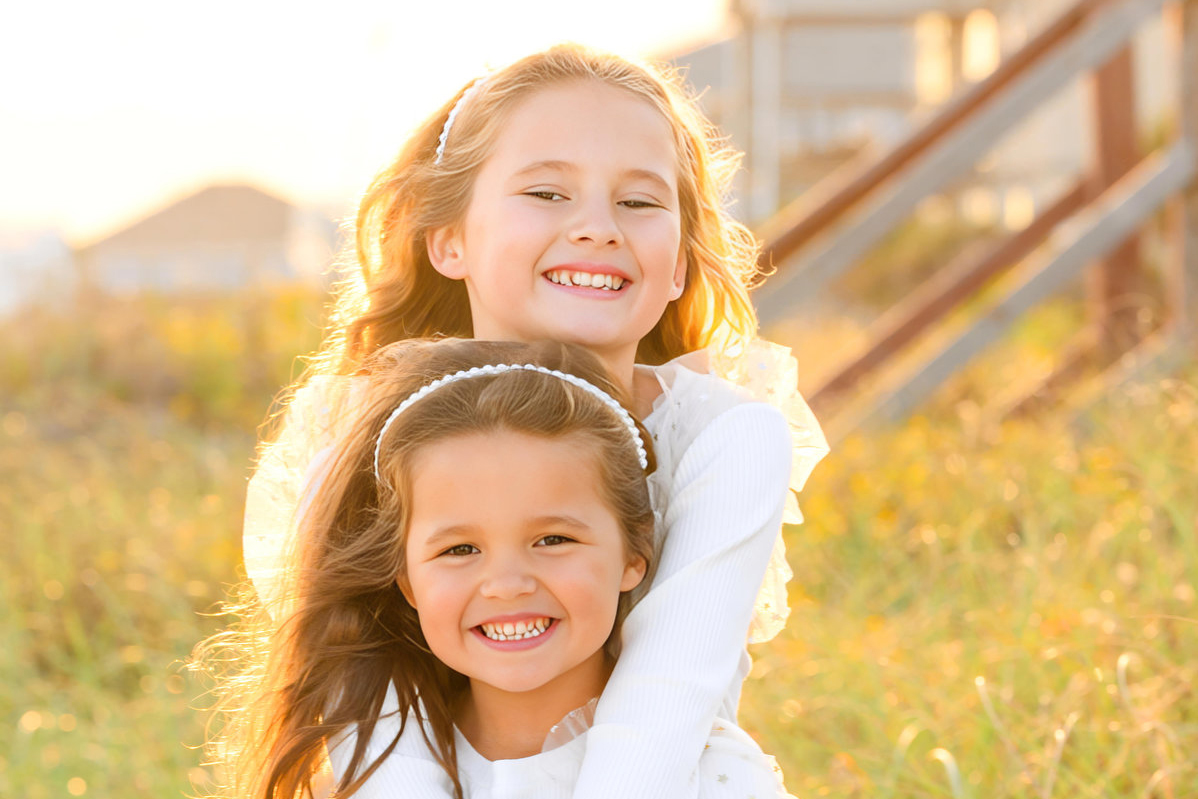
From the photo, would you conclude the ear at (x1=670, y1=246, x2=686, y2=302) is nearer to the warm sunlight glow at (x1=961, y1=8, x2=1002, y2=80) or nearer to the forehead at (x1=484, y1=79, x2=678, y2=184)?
the forehead at (x1=484, y1=79, x2=678, y2=184)

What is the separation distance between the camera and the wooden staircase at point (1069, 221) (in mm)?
4562

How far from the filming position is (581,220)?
78.3 inches

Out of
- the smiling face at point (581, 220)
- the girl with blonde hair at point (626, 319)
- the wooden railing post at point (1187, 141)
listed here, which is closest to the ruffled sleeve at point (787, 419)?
the girl with blonde hair at point (626, 319)

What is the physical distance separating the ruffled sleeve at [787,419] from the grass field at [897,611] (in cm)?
35

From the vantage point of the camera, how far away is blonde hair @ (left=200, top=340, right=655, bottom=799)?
1810 millimetres

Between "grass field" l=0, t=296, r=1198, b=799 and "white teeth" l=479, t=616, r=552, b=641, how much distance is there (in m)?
0.77

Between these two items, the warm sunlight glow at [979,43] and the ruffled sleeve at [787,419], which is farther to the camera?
the warm sunlight glow at [979,43]

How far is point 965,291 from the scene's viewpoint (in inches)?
210

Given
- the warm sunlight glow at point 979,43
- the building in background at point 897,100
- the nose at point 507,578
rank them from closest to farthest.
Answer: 1. the nose at point 507,578
2. the warm sunlight glow at point 979,43
3. the building in background at point 897,100

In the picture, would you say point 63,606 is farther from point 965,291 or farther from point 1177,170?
point 1177,170

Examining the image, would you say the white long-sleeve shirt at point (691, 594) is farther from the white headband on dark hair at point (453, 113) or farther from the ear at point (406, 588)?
the white headband on dark hair at point (453, 113)

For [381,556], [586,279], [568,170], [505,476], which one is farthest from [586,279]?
[381,556]

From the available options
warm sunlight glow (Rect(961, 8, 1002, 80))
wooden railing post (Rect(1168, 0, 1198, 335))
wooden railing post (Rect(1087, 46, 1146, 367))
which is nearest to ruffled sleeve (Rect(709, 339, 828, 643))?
wooden railing post (Rect(1168, 0, 1198, 335))

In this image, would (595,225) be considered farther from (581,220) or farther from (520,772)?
(520,772)
